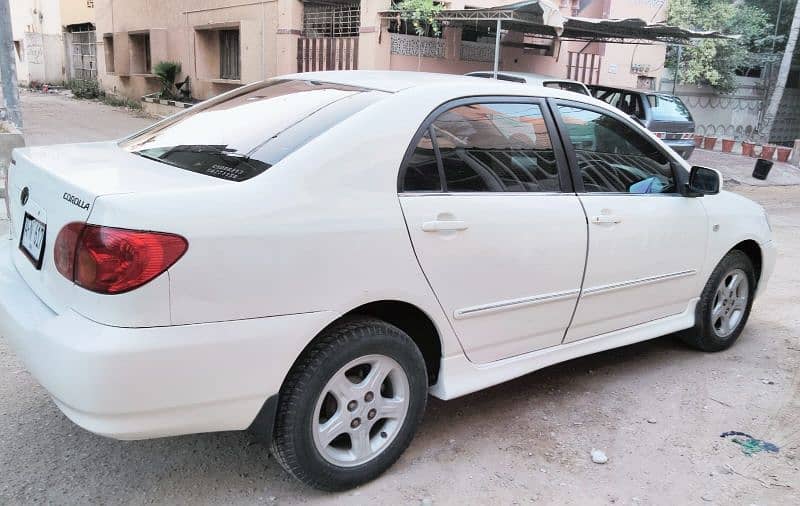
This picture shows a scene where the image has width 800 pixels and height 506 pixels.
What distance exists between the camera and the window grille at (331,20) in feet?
46.8

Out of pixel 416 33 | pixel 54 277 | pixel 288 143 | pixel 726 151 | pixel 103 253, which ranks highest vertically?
pixel 416 33

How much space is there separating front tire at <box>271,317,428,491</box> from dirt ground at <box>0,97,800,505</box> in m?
0.15

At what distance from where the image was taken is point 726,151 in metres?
18.2

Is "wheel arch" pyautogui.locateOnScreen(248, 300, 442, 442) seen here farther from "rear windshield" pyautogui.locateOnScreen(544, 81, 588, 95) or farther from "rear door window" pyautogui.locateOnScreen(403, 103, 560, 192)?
"rear windshield" pyautogui.locateOnScreen(544, 81, 588, 95)

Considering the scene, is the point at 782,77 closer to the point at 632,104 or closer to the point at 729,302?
the point at 632,104

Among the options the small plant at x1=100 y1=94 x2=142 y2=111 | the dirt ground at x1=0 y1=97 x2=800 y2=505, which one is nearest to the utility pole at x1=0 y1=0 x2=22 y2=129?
the dirt ground at x1=0 y1=97 x2=800 y2=505

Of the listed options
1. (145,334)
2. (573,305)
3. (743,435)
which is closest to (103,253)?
(145,334)

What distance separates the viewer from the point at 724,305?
4.47 metres

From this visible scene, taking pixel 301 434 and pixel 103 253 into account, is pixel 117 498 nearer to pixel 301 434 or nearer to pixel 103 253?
pixel 301 434

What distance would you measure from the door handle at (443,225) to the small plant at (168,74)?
59.5 feet

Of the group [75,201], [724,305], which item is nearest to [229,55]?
[724,305]

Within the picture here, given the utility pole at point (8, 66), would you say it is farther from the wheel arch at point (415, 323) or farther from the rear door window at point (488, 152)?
the wheel arch at point (415, 323)

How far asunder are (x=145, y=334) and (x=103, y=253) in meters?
0.30

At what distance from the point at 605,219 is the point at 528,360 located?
823 millimetres
